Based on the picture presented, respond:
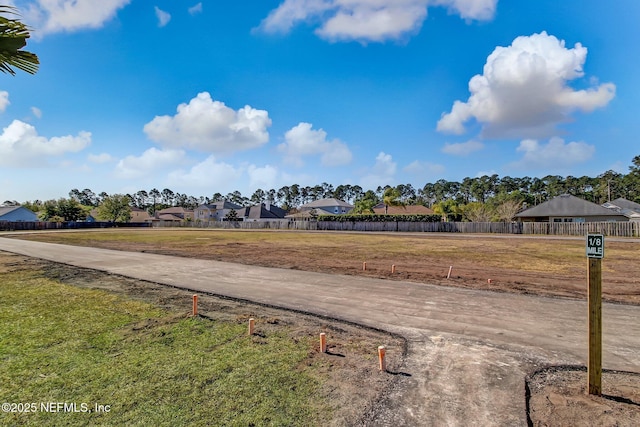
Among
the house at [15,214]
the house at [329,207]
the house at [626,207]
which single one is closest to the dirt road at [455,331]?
the house at [626,207]

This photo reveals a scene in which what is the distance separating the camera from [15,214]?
7338cm

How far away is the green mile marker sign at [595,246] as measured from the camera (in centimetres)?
402

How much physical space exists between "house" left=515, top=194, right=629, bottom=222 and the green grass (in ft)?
178

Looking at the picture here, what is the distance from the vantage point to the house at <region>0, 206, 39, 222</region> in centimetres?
7138

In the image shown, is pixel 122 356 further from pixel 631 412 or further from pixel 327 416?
pixel 631 412

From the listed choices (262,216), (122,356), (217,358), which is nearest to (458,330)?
(217,358)

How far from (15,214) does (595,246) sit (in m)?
102

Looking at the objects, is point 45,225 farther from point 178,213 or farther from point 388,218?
point 388,218

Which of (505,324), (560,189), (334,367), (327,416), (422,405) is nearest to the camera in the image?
(327,416)

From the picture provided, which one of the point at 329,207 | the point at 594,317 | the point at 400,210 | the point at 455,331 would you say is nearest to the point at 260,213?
the point at 329,207

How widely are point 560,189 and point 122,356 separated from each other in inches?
5214

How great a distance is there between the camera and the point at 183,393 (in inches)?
164

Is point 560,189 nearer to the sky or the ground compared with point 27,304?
nearer to the sky

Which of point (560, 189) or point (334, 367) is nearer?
point (334, 367)
